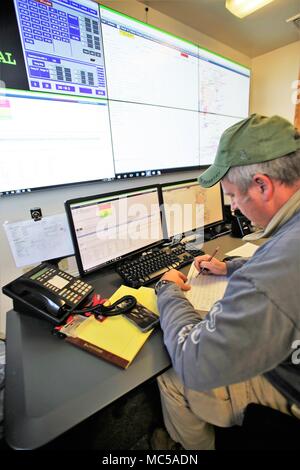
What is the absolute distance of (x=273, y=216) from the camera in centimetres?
67

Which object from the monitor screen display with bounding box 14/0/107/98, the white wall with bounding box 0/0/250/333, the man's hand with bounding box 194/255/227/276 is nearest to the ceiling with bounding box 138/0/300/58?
the white wall with bounding box 0/0/250/333

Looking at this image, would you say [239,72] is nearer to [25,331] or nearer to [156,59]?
[156,59]

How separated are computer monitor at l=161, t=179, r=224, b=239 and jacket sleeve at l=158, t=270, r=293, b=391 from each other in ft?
2.69

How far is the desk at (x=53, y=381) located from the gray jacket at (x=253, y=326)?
13 centimetres

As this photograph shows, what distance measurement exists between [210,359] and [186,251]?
806 millimetres

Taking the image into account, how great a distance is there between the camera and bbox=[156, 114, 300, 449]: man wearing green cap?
49 cm

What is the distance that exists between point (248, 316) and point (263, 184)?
→ 1.22 feet

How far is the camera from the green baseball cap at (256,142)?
0.62 metres

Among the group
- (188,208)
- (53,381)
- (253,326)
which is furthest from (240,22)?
(53,381)

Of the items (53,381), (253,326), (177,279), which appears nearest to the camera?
(253,326)

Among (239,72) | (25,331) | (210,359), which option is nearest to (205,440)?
(210,359)

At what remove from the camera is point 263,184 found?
2.12ft

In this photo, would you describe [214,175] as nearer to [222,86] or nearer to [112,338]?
[112,338]

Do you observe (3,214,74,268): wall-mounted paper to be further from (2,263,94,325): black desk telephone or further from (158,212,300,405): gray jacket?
(158,212,300,405): gray jacket
